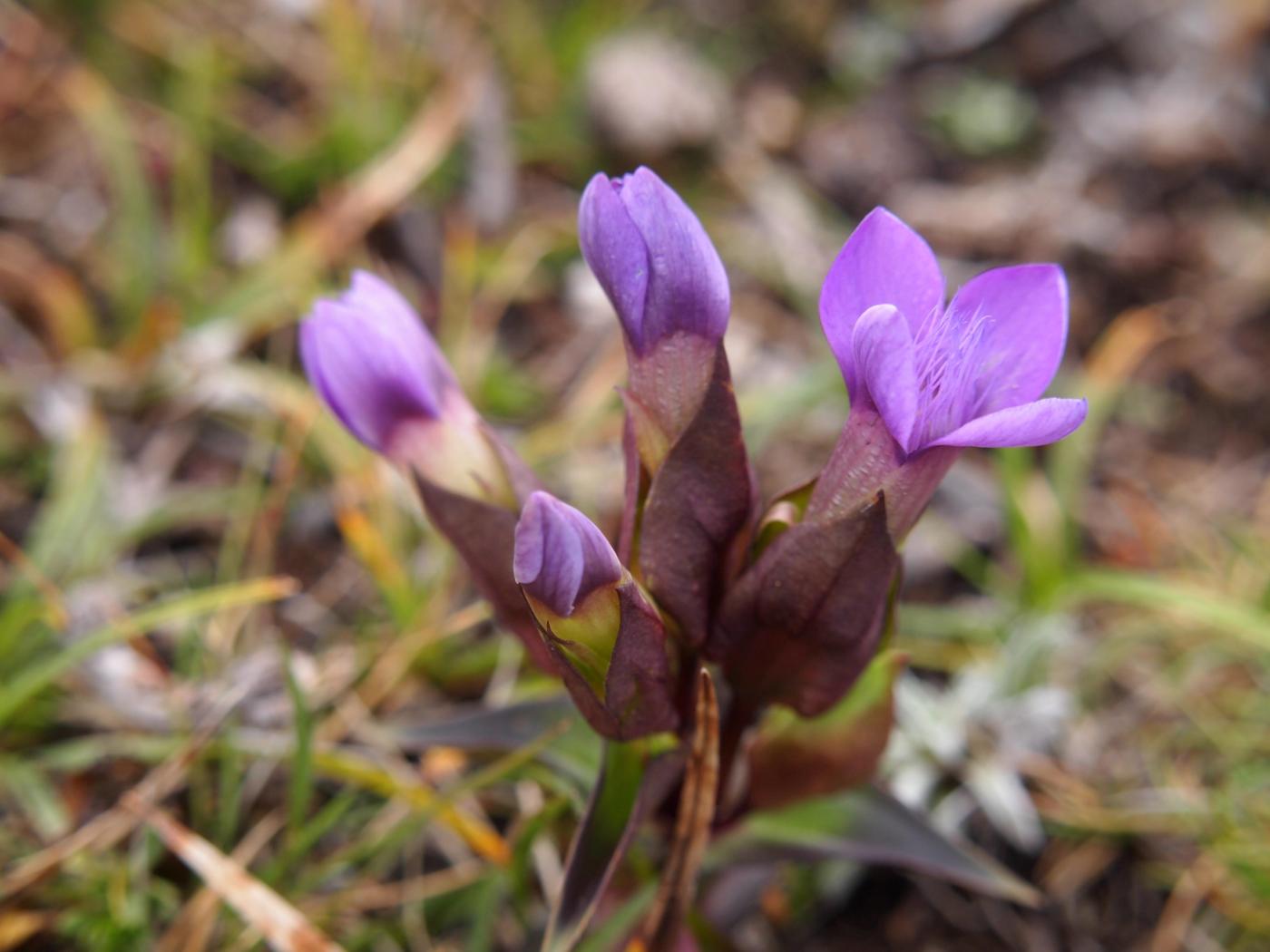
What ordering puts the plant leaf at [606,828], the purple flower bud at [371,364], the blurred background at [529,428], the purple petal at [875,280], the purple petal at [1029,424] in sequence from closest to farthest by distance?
1. the purple petal at [1029,424]
2. the purple petal at [875,280]
3. the plant leaf at [606,828]
4. the purple flower bud at [371,364]
5. the blurred background at [529,428]

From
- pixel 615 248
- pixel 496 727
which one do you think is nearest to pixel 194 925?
pixel 496 727

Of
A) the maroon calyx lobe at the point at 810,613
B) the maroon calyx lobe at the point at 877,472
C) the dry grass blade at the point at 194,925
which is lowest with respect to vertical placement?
the dry grass blade at the point at 194,925

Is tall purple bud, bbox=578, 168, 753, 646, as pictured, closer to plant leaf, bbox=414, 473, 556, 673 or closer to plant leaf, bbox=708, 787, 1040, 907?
plant leaf, bbox=414, 473, 556, 673

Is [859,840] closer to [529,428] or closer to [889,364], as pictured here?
[889,364]

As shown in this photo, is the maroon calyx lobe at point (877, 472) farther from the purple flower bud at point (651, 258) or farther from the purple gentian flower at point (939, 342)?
the purple flower bud at point (651, 258)

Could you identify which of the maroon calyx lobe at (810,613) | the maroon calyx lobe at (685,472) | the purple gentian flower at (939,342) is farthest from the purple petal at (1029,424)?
the maroon calyx lobe at (685,472)

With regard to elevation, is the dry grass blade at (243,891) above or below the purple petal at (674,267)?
below
